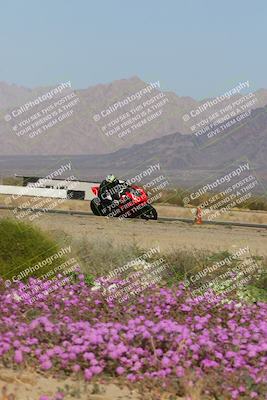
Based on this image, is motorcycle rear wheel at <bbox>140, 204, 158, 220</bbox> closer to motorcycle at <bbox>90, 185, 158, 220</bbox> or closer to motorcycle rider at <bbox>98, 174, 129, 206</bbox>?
motorcycle at <bbox>90, 185, 158, 220</bbox>

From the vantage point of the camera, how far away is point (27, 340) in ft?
23.2

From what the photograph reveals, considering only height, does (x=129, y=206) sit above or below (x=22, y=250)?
below

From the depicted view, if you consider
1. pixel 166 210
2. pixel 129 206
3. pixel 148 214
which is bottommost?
pixel 166 210

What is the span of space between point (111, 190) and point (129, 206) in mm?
833

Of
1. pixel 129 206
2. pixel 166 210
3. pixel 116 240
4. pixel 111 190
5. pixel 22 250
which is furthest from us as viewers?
pixel 166 210

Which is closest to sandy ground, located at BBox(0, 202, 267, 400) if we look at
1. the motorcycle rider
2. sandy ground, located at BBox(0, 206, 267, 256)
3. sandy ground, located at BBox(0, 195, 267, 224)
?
sandy ground, located at BBox(0, 206, 267, 256)

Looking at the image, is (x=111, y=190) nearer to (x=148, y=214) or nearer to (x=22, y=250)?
(x=148, y=214)

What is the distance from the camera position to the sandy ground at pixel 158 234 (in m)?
18.0

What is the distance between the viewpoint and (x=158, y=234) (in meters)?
20.4

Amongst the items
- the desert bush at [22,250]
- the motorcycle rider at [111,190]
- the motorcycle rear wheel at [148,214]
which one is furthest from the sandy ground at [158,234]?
the desert bush at [22,250]

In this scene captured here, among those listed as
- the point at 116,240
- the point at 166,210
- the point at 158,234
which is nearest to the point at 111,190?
the point at 158,234

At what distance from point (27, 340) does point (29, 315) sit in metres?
1.57

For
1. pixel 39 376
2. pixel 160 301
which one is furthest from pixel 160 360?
pixel 160 301

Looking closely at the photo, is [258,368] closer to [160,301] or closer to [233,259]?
[160,301]
